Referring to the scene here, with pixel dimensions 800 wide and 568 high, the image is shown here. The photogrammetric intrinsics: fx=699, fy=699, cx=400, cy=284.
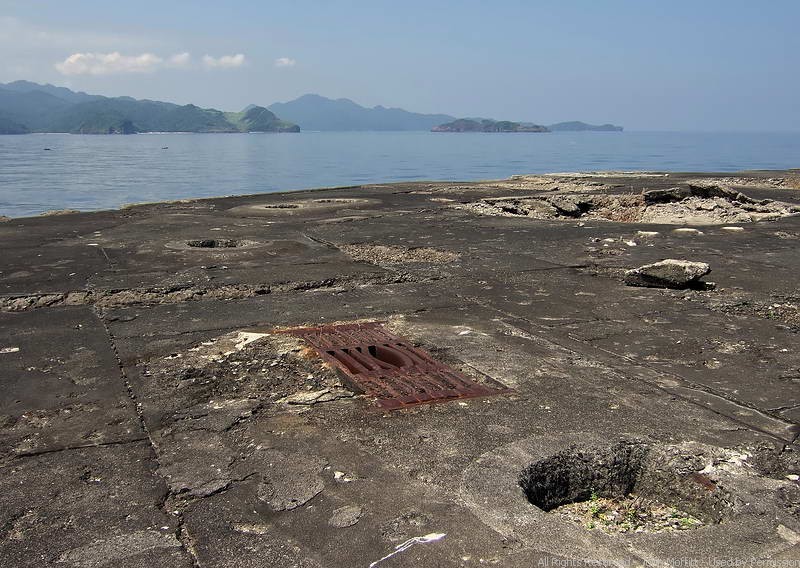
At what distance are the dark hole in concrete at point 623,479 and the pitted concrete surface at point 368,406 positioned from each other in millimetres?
41

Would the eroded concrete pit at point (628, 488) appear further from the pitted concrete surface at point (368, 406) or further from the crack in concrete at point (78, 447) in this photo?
the crack in concrete at point (78, 447)

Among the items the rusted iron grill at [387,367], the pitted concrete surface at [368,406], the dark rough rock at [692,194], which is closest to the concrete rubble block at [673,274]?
the pitted concrete surface at [368,406]

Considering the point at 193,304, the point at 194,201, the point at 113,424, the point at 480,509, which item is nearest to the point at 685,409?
the point at 480,509

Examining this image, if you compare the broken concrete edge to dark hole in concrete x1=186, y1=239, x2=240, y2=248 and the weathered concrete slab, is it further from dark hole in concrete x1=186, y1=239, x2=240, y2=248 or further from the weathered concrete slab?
dark hole in concrete x1=186, y1=239, x2=240, y2=248

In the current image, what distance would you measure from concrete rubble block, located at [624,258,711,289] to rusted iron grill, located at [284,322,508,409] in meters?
2.98

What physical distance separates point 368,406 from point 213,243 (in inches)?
256

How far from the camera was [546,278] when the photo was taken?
24.5 ft

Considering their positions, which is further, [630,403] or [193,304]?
[193,304]

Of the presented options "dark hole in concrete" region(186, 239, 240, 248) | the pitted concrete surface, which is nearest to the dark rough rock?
the pitted concrete surface

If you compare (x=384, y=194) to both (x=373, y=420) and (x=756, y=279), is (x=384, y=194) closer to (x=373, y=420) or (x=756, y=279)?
(x=756, y=279)

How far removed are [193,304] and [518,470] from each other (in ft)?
13.5

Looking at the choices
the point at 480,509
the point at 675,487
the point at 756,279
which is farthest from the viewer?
the point at 756,279

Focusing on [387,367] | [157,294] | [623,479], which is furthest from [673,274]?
[157,294]

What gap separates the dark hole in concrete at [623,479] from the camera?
121 inches
